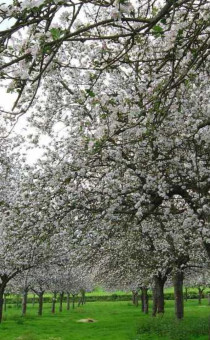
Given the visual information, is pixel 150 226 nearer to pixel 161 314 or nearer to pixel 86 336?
pixel 86 336

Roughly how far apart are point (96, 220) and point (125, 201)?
1.07 meters

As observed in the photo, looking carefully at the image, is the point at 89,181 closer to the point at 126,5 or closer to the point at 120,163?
the point at 120,163

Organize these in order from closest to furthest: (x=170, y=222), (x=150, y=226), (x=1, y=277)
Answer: (x=170, y=222) → (x=150, y=226) → (x=1, y=277)

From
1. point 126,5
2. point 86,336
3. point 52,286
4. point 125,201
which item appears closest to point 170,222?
point 125,201

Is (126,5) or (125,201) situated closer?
(126,5)

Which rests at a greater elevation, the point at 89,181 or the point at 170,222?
the point at 89,181

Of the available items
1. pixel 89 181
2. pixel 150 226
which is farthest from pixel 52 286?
pixel 89 181

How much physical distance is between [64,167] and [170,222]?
179 inches

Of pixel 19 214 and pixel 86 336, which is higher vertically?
pixel 19 214

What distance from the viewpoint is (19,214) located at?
41.6ft

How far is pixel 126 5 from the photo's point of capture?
406 cm

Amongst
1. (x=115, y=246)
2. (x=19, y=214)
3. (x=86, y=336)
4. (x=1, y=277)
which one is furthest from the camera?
(x=1, y=277)

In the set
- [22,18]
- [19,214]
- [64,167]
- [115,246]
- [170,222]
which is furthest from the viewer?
[115,246]

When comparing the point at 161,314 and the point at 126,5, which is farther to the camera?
the point at 161,314
